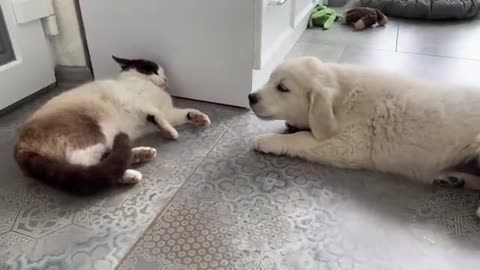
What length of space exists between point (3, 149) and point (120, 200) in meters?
0.57

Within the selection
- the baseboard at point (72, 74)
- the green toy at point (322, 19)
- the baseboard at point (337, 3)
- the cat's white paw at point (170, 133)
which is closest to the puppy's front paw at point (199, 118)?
the cat's white paw at point (170, 133)

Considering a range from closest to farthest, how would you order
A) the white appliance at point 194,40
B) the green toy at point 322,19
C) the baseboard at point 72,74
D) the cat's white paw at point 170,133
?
the cat's white paw at point 170,133 → the white appliance at point 194,40 → the baseboard at point 72,74 → the green toy at point 322,19

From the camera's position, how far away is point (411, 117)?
1.26 metres

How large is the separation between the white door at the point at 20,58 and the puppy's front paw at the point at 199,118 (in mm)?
758

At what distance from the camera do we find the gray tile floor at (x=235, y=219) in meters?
1.03

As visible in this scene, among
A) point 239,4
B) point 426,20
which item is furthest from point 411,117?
point 426,20

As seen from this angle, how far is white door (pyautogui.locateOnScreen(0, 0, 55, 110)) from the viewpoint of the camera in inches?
66.1

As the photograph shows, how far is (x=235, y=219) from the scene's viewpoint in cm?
116

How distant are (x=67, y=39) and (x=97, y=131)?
84 cm

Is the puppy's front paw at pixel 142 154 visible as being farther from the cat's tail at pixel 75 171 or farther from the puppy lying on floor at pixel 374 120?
the puppy lying on floor at pixel 374 120

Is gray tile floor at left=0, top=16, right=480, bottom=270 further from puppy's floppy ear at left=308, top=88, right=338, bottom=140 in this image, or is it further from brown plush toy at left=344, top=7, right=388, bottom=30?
brown plush toy at left=344, top=7, right=388, bottom=30

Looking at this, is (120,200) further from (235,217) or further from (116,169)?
(235,217)

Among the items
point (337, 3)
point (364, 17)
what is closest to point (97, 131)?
point (364, 17)

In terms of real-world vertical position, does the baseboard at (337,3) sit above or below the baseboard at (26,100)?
above
